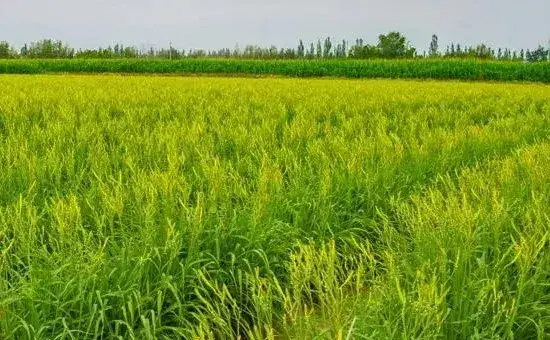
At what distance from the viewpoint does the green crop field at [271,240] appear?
73.3 inches

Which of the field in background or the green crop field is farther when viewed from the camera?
the field in background

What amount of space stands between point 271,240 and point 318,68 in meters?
34.8

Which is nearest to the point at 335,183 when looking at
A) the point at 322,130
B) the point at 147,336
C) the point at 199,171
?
the point at 199,171

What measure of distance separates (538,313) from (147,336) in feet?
4.65

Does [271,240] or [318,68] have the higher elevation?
[318,68]

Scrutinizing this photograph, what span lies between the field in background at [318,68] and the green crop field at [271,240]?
29.0 m

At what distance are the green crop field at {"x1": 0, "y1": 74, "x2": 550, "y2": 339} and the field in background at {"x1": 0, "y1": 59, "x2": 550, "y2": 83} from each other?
2899cm

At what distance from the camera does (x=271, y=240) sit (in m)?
2.69

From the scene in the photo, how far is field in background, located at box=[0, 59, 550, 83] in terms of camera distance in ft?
108

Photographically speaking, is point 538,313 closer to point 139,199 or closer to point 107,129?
point 139,199

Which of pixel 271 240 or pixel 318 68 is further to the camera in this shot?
pixel 318 68

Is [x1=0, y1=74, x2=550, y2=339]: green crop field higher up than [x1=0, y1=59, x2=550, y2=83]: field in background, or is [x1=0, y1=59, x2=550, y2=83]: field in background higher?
[x1=0, y1=59, x2=550, y2=83]: field in background

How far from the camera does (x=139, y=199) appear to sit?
109 inches

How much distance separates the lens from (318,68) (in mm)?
36656
